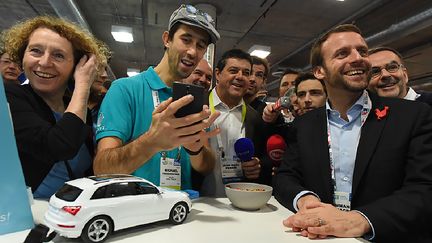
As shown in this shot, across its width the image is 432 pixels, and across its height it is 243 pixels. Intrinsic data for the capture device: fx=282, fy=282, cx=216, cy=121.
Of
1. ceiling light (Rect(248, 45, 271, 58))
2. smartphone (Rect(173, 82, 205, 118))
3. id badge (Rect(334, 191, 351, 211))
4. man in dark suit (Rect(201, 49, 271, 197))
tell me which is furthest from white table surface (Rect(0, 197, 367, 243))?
ceiling light (Rect(248, 45, 271, 58))

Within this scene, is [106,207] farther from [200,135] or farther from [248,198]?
[248,198]

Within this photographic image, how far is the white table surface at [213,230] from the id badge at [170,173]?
0.20 meters

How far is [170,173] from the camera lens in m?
1.29

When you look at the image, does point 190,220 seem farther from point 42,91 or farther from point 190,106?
point 42,91

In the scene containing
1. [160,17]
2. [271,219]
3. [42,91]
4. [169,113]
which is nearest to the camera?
[169,113]

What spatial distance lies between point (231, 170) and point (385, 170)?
88 cm

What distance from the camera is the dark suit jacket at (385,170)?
1146 millimetres

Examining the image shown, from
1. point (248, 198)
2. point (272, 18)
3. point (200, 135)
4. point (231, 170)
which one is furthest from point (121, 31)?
point (248, 198)

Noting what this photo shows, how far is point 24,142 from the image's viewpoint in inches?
43.0

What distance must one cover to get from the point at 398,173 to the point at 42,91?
1.73 metres

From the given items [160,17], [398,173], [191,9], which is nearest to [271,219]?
[398,173]

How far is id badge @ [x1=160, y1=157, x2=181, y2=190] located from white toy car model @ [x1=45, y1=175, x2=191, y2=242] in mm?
336

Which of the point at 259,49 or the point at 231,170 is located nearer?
the point at 231,170

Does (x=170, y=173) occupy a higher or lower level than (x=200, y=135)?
lower
